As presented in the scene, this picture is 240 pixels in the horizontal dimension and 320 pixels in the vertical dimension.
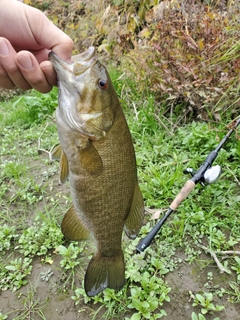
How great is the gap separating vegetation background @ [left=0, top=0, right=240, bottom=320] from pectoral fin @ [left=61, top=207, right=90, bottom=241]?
74cm

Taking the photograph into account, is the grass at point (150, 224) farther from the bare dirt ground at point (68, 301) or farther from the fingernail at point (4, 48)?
the fingernail at point (4, 48)

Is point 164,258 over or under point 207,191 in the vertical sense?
under

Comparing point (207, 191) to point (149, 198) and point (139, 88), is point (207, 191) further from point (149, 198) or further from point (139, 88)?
point (139, 88)

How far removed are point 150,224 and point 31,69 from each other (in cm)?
161

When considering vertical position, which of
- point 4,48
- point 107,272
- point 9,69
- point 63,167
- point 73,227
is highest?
point 4,48

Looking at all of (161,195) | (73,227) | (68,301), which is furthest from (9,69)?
(161,195)

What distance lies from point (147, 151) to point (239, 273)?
58.8 inches

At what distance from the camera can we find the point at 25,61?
1.38 metres

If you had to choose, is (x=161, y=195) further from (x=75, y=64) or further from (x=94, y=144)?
(x=75, y=64)

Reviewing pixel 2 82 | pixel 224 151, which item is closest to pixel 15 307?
pixel 2 82

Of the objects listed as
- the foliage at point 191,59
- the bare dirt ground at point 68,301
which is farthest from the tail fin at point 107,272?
the foliage at point 191,59

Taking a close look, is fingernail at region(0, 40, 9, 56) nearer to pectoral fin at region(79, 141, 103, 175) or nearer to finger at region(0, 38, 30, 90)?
finger at region(0, 38, 30, 90)

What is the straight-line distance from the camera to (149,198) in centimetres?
270

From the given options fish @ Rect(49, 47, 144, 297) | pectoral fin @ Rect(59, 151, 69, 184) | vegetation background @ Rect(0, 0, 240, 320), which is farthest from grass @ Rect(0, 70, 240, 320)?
pectoral fin @ Rect(59, 151, 69, 184)
